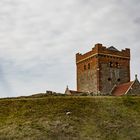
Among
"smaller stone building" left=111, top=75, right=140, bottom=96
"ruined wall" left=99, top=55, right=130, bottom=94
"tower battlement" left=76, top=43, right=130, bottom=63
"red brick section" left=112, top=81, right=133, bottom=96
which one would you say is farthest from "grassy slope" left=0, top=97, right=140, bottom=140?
"tower battlement" left=76, top=43, right=130, bottom=63

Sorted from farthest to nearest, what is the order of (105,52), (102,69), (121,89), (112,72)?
(105,52) → (112,72) → (102,69) → (121,89)

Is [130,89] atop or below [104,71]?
below

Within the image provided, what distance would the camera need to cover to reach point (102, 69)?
6419 centimetres

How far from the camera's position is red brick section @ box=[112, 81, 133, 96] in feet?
195

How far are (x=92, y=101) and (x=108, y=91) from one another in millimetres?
25934

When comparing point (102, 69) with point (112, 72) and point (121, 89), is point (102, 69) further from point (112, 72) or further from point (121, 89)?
point (121, 89)

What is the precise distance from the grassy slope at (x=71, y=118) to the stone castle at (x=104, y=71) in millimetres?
23426

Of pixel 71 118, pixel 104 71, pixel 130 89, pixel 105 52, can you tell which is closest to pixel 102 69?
pixel 104 71

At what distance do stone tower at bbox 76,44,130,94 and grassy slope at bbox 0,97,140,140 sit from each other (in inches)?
935

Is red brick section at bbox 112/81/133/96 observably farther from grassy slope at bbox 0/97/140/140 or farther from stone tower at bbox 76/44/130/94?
grassy slope at bbox 0/97/140/140

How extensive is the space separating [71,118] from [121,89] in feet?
96.1

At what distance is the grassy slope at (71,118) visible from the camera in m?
29.8

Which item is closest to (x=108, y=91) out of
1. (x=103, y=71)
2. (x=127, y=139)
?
(x=103, y=71)

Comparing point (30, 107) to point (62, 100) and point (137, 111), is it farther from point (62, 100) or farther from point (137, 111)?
point (137, 111)
